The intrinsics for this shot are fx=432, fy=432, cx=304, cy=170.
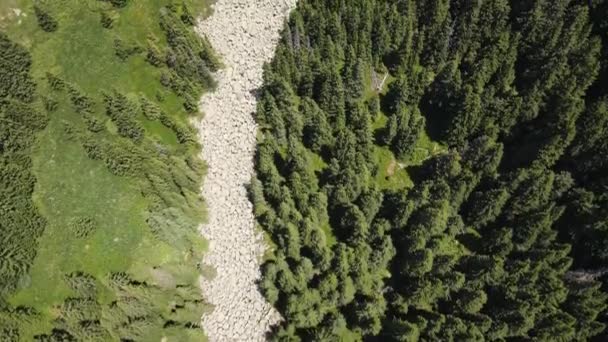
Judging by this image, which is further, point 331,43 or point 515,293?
point 331,43

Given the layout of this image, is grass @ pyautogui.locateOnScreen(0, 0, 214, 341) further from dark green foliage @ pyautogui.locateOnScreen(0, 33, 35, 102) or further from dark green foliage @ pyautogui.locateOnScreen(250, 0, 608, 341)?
dark green foliage @ pyautogui.locateOnScreen(250, 0, 608, 341)

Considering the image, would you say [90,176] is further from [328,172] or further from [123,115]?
[328,172]

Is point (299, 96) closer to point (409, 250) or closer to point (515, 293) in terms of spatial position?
point (409, 250)

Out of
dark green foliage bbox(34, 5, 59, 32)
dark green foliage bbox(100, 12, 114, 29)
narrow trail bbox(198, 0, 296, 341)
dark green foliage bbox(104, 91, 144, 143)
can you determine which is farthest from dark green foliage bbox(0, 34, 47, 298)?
narrow trail bbox(198, 0, 296, 341)

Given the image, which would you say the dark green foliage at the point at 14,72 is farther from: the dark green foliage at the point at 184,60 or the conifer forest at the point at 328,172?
the dark green foliage at the point at 184,60

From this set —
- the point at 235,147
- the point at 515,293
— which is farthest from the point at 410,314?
the point at 235,147
